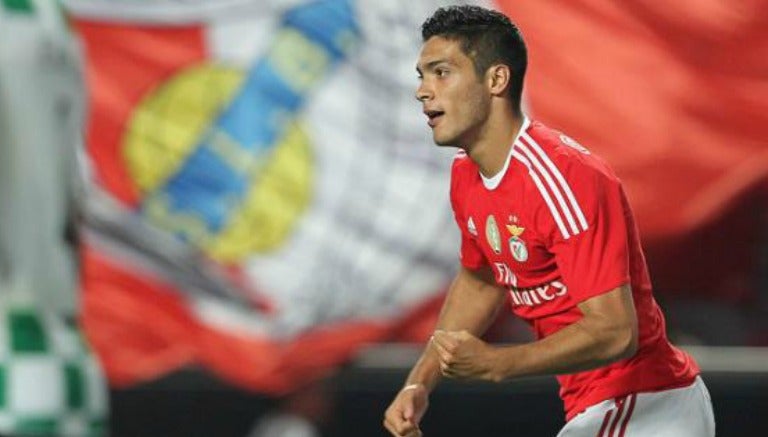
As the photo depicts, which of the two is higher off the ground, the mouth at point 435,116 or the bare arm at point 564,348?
the mouth at point 435,116

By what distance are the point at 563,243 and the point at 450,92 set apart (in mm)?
282

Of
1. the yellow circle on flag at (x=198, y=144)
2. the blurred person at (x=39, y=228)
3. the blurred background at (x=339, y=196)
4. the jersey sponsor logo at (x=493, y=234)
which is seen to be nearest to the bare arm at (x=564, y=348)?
the jersey sponsor logo at (x=493, y=234)

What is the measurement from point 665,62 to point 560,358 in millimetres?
2486

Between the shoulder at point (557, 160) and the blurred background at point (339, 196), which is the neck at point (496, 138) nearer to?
the shoulder at point (557, 160)

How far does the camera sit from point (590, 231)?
108 inches

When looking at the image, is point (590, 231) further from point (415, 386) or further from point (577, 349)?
point (415, 386)

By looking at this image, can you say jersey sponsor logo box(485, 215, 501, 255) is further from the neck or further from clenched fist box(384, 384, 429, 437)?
clenched fist box(384, 384, 429, 437)

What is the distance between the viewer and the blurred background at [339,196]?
16.5ft

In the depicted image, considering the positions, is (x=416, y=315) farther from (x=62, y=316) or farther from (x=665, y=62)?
(x=62, y=316)

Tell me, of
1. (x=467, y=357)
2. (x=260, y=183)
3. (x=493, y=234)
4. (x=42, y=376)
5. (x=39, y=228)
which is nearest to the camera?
(x=467, y=357)

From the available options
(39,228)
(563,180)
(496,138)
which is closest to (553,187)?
(563,180)

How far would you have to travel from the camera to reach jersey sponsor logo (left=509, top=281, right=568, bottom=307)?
294 centimetres

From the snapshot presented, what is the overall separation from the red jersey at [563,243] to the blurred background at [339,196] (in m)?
1.94

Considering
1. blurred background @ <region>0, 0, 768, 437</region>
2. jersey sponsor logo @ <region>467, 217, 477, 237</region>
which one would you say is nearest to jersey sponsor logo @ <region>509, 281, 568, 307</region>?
jersey sponsor logo @ <region>467, 217, 477, 237</region>
